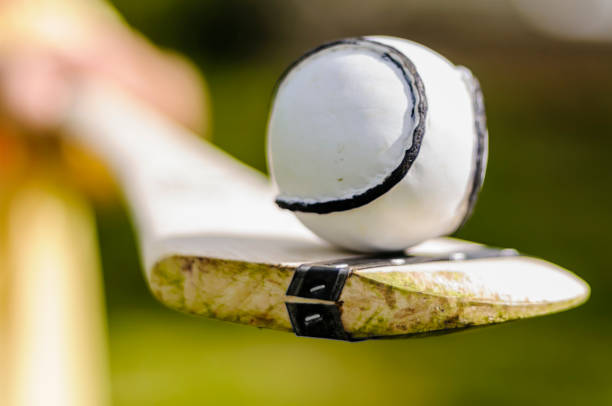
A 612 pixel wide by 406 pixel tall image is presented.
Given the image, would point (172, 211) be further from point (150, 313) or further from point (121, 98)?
point (150, 313)

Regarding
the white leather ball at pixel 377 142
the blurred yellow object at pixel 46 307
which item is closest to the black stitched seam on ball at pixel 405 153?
the white leather ball at pixel 377 142

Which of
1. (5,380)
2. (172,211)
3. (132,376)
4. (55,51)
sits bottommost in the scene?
(132,376)

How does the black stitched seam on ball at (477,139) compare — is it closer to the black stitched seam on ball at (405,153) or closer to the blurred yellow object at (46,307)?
the black stitched seam on ball at (405,153)

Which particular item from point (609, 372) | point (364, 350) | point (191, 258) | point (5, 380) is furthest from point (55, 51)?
point (609, 372)

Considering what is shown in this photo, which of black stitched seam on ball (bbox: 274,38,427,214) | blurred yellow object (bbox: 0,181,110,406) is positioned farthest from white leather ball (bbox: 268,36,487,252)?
blurred yellow object (bbox: 0,181,110,406)

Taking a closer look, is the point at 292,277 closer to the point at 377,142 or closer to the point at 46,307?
the point at 377,142
